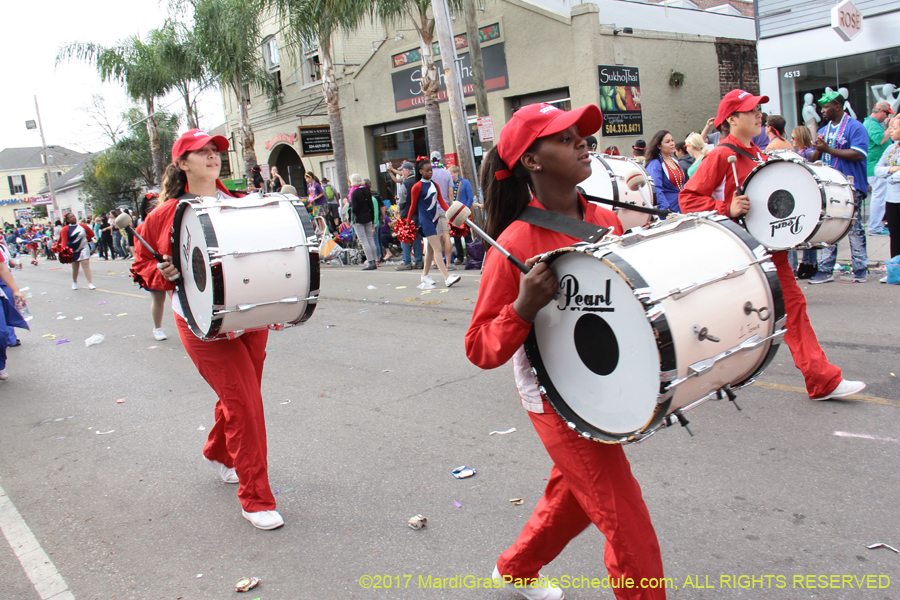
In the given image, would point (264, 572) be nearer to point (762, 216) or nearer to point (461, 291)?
point (762, 216)

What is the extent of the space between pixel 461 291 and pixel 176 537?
7265 millimetres

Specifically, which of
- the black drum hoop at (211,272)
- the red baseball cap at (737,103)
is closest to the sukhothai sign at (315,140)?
the red baseball cap at (737,103)

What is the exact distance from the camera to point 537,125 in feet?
7.30

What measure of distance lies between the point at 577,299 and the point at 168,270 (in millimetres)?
2493

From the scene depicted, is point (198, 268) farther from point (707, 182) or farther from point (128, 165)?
point (128, 165)

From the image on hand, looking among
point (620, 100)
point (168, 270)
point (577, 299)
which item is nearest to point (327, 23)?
point (620, 100)

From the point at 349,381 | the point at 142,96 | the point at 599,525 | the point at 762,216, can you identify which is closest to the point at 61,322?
the point at 349,381

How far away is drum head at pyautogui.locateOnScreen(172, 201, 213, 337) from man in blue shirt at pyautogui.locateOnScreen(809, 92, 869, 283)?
743cm

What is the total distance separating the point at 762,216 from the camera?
517 cm

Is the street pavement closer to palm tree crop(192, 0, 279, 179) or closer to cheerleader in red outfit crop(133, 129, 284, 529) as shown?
cheerleader in red outfit crop(133, 129, 284, 529)

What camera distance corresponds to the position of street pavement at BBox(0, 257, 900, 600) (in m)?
3.10

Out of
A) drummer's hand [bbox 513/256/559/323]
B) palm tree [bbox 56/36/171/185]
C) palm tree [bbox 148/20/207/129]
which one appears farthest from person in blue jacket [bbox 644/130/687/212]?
palm tree [bbox 56/36/171/185]

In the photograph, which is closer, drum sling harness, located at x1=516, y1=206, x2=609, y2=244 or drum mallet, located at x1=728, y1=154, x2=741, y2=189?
drum sling harness, located at x1=516, y1=206, x2=609, y2=244

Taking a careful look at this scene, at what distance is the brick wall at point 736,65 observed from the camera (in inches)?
752
